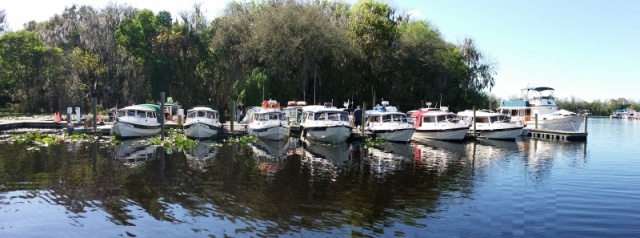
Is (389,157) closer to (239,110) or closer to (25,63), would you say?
(239,110)

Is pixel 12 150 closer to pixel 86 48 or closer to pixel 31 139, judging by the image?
pixel 31 139

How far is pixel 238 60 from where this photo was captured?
172 ft

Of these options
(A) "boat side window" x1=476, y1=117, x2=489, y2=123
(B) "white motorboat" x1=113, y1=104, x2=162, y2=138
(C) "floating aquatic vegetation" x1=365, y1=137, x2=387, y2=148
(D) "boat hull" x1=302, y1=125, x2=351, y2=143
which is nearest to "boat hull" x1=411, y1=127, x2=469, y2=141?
(C) "floating aquatic vegetation" x1=365, y1=137, x2=387, y2=148

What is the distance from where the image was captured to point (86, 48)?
5956 cm

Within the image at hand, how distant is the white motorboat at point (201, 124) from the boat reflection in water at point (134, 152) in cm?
341

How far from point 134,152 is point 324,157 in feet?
36.6

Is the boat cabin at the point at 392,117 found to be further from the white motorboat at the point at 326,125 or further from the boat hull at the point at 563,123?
the boat hull at the point at 563,123

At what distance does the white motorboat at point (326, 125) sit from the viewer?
1300 inches

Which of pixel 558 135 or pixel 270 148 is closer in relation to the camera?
pixel 270 148

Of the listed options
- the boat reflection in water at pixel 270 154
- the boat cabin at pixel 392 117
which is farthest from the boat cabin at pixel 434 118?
the boat reflection in water at pixel 270 154

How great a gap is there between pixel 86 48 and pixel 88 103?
6983 millimetres

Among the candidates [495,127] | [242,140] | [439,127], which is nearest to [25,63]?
[242,140]

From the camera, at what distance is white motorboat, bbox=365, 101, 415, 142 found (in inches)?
1407

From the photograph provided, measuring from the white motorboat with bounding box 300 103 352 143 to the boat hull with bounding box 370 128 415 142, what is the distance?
326 centimetres
